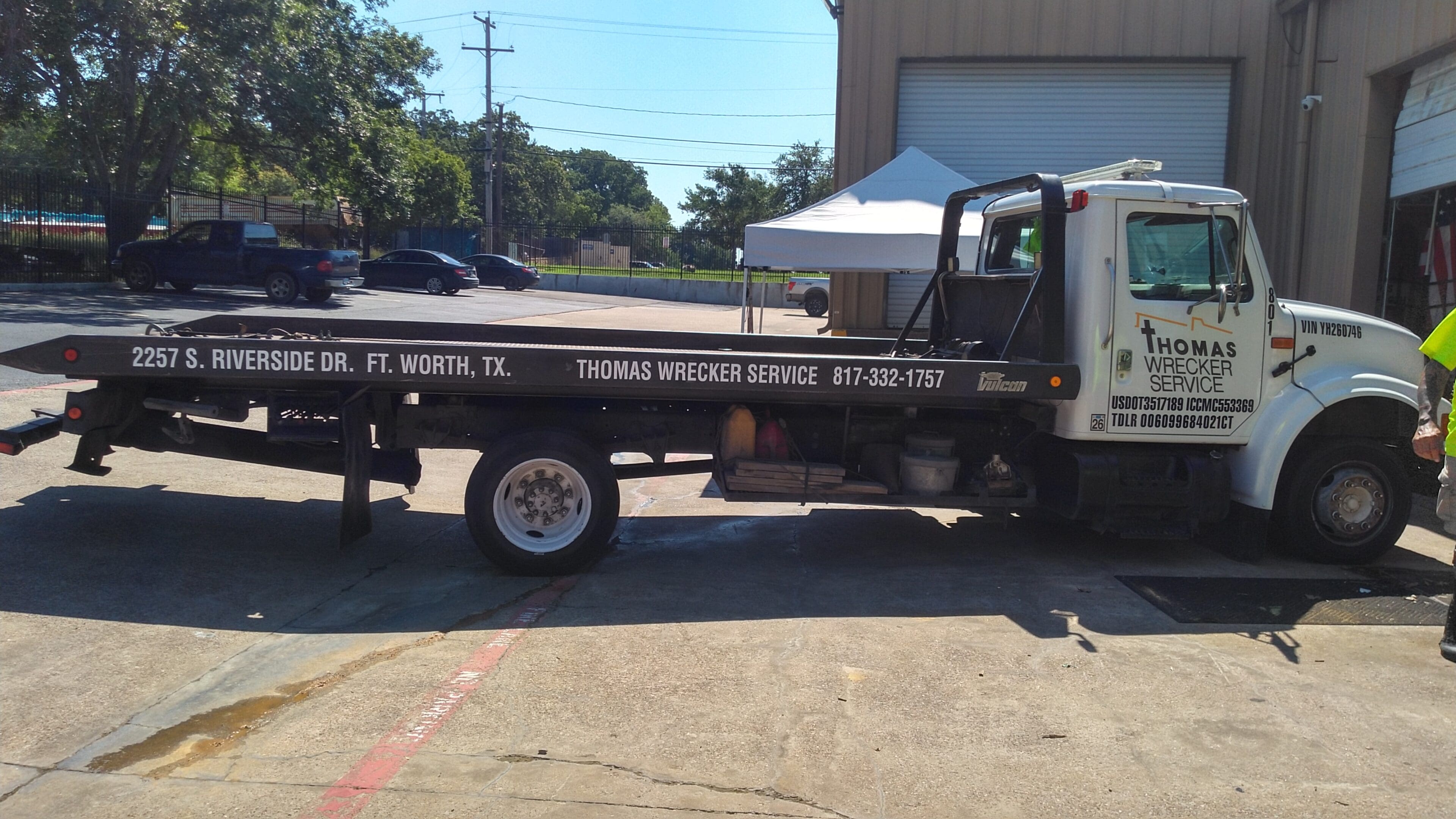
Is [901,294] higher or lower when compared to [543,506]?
higher

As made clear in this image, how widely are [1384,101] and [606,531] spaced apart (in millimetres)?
10561

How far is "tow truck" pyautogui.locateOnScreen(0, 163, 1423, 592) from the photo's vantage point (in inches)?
242

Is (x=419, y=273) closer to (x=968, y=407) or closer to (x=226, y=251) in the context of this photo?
(x=226, y=251)

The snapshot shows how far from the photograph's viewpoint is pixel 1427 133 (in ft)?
36.5

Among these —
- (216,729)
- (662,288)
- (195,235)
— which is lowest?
(216,729)

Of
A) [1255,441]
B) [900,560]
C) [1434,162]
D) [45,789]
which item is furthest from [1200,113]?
[45,789]

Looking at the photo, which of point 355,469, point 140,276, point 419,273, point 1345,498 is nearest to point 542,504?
point 355,469

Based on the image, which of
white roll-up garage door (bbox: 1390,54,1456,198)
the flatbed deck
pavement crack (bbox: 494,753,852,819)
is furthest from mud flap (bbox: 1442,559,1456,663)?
white roll-up garage door (bbox: 1390,54,1456,198)

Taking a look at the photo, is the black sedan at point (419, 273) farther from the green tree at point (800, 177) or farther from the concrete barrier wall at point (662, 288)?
the green tree at point (800, 177)

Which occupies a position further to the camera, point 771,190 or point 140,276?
point 771,190

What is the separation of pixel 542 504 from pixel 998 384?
9.35 ft

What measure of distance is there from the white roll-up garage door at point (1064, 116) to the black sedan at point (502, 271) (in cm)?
2627

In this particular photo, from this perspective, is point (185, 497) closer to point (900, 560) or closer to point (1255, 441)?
point (900, 560)

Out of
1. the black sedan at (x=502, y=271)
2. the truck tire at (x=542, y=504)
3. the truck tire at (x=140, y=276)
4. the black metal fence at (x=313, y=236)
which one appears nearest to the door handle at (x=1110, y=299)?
the truck tire at (x=542, y=504)
